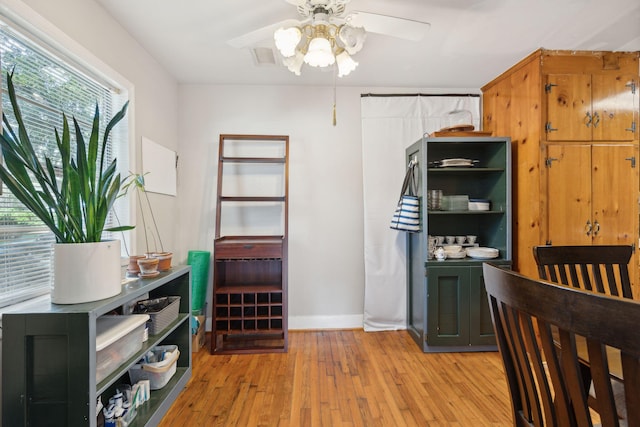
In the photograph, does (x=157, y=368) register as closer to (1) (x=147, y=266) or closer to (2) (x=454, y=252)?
(1) (x=147, y=266)

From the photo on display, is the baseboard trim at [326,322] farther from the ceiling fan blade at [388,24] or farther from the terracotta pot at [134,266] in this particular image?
the ceiling fan blade at [388,24]

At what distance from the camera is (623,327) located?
1.45ft

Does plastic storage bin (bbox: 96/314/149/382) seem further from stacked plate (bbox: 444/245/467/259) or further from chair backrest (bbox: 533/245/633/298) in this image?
stacked plate (bbox: 444/245/467/259)

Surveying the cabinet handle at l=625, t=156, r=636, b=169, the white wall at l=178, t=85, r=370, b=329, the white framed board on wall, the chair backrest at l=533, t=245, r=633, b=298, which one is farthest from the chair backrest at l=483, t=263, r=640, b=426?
the cabinet handle at l=625, t=156, r=636, b=169

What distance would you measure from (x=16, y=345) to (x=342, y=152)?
98.2 inches

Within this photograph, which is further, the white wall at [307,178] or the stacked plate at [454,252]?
the white wall at [307,178]

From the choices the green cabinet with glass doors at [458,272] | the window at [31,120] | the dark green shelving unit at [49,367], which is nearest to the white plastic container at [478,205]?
the green cabinet with glass doors at [458,272]

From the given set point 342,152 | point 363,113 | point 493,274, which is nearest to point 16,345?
point 493,274

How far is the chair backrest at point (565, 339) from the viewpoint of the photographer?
453 millimetres

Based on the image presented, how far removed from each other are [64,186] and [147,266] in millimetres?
602

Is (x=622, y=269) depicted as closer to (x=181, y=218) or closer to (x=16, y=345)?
(x=16, y=345)

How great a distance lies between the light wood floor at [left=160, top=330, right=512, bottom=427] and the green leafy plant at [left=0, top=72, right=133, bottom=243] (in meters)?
1.19

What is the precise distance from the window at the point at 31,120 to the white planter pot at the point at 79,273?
0.24 feet

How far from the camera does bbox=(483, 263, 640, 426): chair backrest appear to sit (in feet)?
1.49
